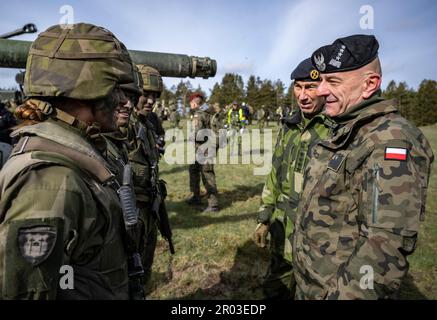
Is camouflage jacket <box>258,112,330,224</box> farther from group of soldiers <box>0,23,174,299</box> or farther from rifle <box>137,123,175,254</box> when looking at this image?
group of soldiers <box>0,23,174,299</box>

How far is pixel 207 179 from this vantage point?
7.04 meters

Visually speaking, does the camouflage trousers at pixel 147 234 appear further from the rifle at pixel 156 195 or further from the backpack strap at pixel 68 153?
the backpack strap at pixel 68 153

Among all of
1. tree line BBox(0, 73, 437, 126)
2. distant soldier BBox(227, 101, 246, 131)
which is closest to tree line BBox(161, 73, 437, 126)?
tree line BBox(0, 73, 437, 126)

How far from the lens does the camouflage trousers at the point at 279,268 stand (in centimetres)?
330

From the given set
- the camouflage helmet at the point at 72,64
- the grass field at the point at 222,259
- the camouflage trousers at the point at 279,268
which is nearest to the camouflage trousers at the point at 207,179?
the grass field at the point at 222,259

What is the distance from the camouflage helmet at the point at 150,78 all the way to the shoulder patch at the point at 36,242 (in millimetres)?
2990

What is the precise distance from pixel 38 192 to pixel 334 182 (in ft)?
5.14

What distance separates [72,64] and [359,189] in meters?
1.67

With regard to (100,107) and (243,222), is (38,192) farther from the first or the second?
(243,222)

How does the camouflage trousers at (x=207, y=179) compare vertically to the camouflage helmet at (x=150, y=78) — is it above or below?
below

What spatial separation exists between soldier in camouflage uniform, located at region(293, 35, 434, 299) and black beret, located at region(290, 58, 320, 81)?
94 centimetres

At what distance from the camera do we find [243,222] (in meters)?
6.29

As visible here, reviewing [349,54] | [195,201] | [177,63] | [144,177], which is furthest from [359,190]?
[195,201]

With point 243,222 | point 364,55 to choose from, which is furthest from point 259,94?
point 364,55
